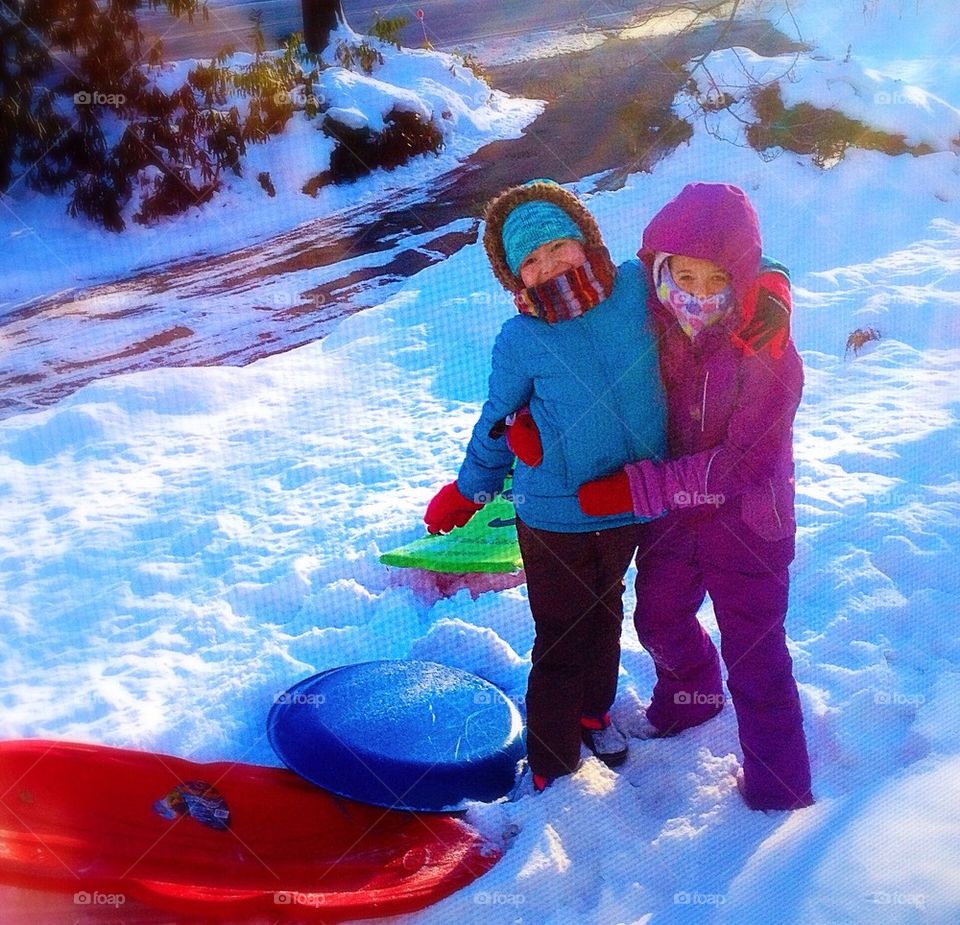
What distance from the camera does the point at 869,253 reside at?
621 centimetres

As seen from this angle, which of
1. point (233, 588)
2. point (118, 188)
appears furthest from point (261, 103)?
point (233, 588)

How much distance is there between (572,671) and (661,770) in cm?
39

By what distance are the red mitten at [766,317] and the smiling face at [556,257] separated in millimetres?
344

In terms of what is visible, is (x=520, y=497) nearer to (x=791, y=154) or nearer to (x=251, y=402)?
(x=251, y=402)

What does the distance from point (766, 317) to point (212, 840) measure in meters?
1.78

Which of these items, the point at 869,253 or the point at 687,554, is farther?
the point at 869,253
